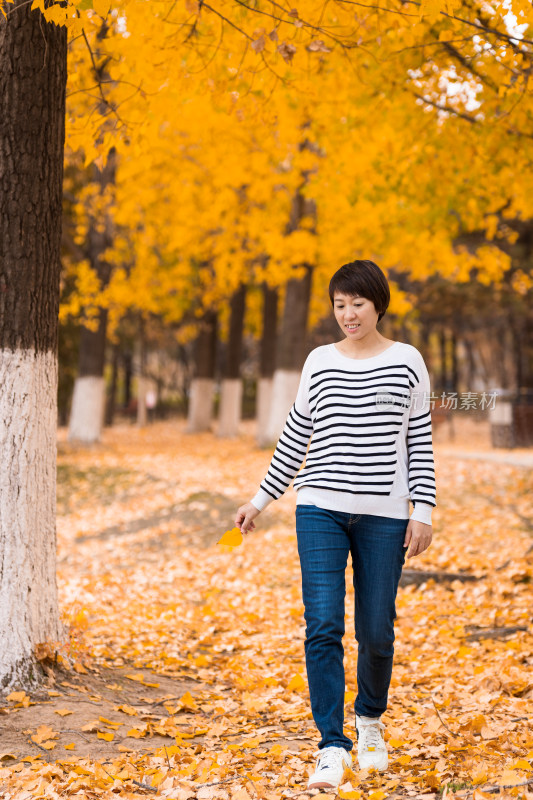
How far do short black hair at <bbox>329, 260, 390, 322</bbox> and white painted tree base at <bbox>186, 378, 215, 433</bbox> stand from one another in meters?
20.6

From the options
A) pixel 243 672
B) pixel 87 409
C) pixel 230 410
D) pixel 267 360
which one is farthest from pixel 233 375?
pixel 243 672

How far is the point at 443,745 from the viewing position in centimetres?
342

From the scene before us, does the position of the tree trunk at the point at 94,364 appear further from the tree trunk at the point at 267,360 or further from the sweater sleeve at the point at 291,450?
the sweater sleeve at the point at 291,450

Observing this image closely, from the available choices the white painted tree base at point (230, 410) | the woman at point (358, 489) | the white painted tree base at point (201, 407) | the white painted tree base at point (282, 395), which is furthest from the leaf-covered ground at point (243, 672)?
the white painted tree base at point (201, 407)

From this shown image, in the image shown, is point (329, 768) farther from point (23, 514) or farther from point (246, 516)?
point (23, 514)

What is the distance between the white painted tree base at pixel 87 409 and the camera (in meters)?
16.9

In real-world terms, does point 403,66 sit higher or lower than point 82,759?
higher

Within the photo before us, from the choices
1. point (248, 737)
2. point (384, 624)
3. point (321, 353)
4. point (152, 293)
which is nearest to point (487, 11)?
point (321, 353)

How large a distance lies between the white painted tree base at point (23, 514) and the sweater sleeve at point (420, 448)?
2.09 m

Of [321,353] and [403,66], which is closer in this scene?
[321,353]

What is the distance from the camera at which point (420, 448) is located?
9.77ft

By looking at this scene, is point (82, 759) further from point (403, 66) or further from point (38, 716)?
point (403, 66)

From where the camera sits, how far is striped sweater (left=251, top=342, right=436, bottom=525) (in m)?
2.90

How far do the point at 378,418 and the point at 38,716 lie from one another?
2.21 meters
